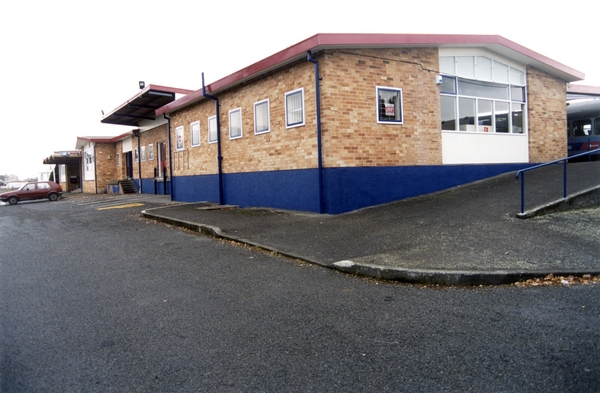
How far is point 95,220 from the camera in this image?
14055 mm

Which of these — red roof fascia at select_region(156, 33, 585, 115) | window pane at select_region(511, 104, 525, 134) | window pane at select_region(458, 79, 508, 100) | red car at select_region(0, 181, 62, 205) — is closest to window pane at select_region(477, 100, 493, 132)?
window pane at select_region(458, 79, 508, 100)

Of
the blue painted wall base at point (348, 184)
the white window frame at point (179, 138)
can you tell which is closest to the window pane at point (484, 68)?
the blue painted wall base at point (348, 184)

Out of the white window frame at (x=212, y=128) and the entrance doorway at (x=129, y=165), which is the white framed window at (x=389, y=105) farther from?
the entrance doorway at (x=129, y=165)

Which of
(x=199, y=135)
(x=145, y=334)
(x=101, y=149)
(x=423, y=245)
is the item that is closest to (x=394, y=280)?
(x=423, y=245)

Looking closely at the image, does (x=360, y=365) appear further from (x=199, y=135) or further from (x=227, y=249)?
(x=199, y=135)

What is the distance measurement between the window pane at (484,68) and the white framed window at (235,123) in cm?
792

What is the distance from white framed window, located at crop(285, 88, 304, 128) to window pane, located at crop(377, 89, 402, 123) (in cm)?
215

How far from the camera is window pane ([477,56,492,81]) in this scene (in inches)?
545

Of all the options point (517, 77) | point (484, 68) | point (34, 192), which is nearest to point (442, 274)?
point (484, 68)

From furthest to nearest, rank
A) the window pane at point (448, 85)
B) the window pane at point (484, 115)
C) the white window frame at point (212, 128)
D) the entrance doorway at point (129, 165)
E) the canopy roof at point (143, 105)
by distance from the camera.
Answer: the entrance doorway at point (129, 165)
the canopy roof at point (143, 105)
the white window frame at point (212, 128)
the window pane at point (484, 115)
the window pane at point (448, 85)

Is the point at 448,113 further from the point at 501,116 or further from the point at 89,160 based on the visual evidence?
the point at 89,160

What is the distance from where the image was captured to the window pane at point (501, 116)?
14.4 metres

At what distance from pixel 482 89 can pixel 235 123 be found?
8.34 metres

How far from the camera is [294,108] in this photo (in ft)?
40.6
